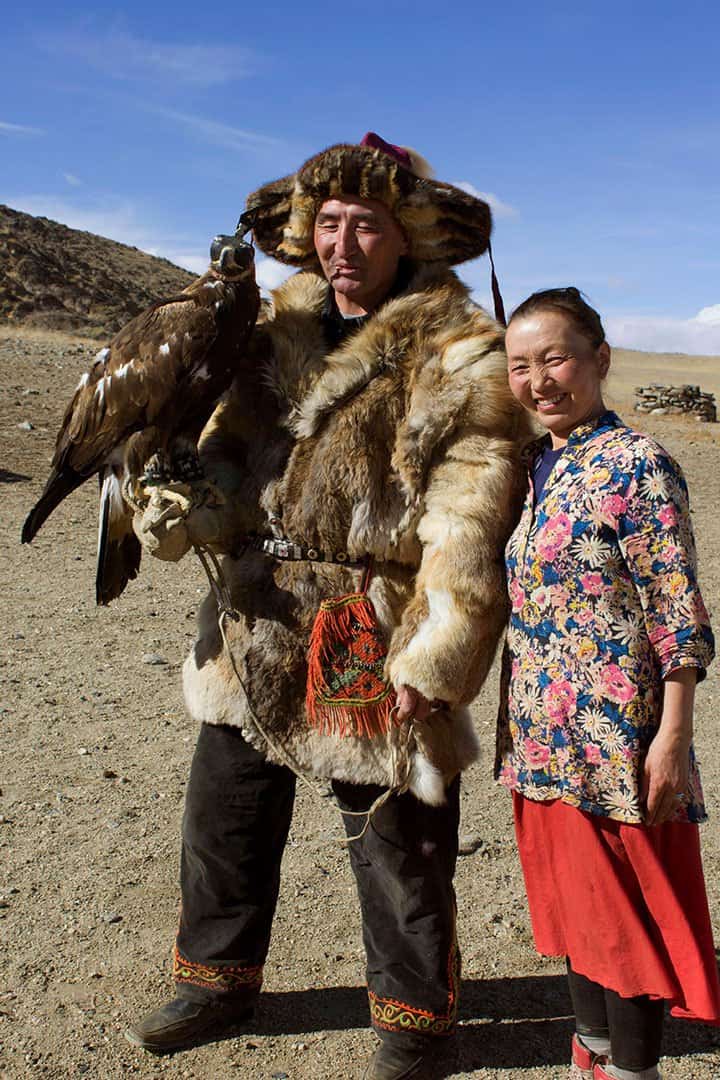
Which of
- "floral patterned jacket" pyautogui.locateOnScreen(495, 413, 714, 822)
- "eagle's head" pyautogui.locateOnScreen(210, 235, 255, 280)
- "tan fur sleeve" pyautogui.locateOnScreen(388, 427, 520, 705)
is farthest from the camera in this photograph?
"eagle's head" pyautogui.locateOnScreen(210, 235, 255, 280)

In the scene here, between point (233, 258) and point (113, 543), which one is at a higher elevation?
point (233, 258)

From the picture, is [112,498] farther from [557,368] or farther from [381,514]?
[557,368]

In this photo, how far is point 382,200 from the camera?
2332 mm

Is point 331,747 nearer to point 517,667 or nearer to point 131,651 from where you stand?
point 517,667

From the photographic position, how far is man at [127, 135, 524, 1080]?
224cm

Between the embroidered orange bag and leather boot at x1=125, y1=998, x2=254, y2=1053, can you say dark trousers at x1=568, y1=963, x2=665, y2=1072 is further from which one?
leather boot at x1=125, y1=998, x2=254, y2=1053

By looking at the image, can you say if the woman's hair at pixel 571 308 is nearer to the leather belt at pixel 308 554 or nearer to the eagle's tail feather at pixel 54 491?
the leather belt at pixel 308 554

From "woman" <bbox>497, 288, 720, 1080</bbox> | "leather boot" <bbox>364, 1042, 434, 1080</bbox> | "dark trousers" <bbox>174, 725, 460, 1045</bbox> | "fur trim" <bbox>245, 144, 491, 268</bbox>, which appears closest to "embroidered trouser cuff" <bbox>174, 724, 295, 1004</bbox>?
"dark trousers" <bbox>174, 725, 460, 1045</bbox>

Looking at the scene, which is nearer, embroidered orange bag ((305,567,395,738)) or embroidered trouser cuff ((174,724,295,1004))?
embroidered orange bag ((305,567,395,738))

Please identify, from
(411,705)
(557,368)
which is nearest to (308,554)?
(411,705)

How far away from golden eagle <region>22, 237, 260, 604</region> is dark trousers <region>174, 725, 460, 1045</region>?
59cm

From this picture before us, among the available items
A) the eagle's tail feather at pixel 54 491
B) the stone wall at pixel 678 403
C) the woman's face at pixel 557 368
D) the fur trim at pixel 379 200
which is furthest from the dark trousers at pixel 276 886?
the stone wall at pixel 678 403

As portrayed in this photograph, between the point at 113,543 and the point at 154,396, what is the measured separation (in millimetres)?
388

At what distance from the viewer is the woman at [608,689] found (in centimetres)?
183
